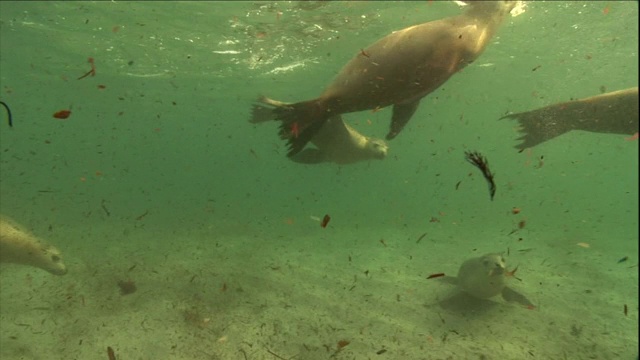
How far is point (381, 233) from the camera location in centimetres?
1683

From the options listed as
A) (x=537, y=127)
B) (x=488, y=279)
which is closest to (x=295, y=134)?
(x=537, y=127)

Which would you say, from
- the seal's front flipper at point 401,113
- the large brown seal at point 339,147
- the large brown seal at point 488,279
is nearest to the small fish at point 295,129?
the seal's front flipper at point 401,113

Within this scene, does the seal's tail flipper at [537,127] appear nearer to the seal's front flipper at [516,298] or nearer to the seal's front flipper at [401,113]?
the seal's front flipper at [401,113]

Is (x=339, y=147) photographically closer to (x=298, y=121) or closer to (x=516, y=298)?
(x=298, y=121)

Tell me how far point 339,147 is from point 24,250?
21.0ft

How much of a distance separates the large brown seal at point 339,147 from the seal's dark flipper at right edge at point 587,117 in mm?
3015

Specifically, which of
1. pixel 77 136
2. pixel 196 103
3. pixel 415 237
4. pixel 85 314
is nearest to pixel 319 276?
pixel 85 314

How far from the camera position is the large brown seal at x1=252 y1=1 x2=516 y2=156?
4113mm

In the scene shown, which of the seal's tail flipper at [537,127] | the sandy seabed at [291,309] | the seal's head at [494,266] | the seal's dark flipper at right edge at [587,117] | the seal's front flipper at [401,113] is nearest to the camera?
the seal's front flipper at [401,113]

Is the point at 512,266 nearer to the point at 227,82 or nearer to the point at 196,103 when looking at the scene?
the point at 227,82

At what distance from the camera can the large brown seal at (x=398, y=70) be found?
4.11 meters

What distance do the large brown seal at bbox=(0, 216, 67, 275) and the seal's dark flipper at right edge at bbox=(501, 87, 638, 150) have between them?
28.8ft

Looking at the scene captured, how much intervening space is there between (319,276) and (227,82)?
18408mm

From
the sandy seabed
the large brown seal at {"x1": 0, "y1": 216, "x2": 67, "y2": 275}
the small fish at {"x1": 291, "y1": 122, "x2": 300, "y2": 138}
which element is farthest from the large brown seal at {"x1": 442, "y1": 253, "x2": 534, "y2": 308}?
the large brown seal at {"x1": 0, "y1": 216, "x2": 67, "y2": 275}
